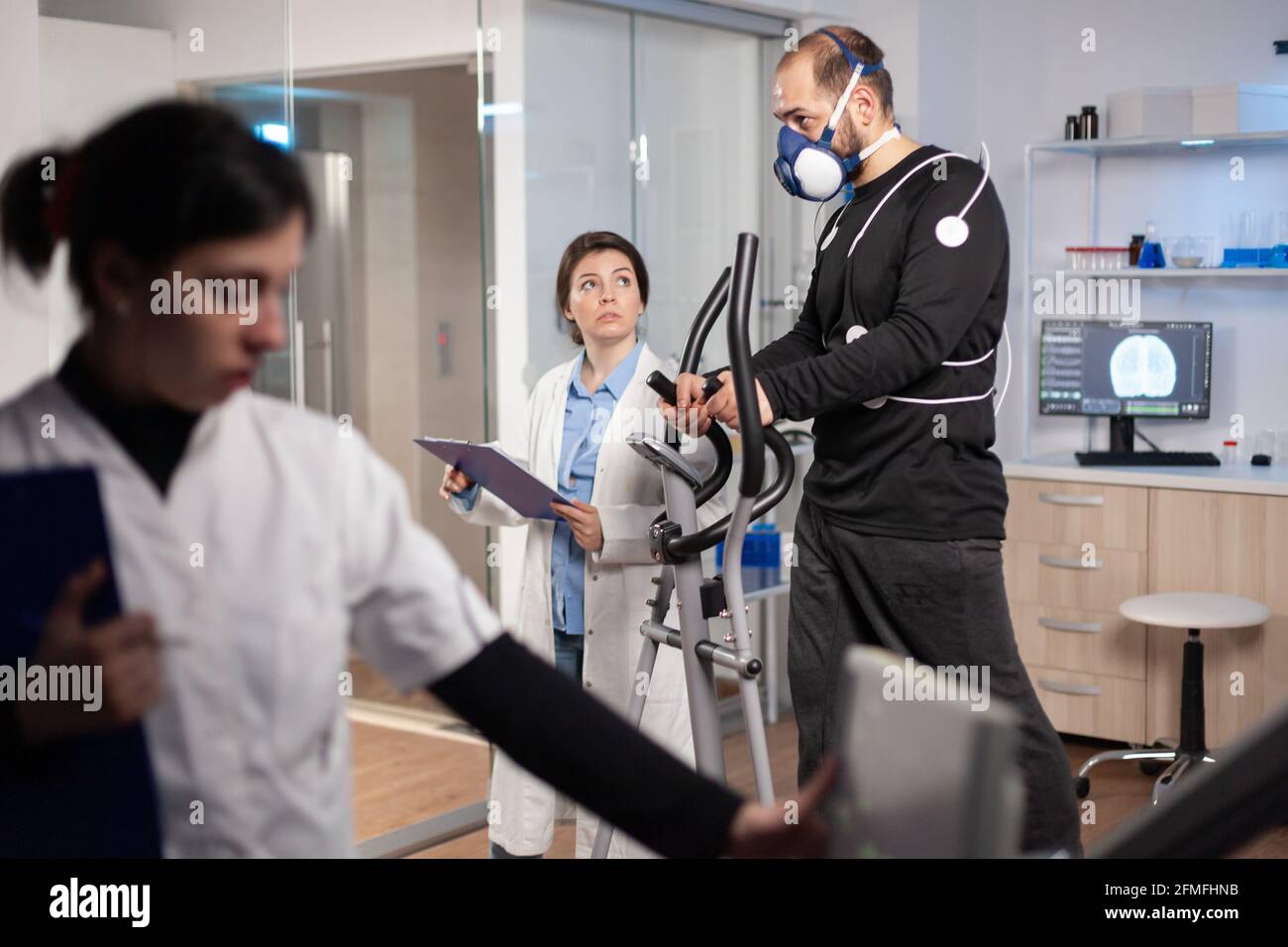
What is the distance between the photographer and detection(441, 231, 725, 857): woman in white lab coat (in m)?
2.35

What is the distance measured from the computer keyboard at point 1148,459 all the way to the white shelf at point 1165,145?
0.85m

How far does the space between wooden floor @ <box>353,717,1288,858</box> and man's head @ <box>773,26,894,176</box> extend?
1.53 metres

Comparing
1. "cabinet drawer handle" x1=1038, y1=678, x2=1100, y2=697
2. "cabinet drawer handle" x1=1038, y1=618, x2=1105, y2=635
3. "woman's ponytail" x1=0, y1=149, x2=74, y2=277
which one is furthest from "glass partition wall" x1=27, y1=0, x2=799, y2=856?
"woman's ponytail" x1=0, y1=149, x2=74, y2=277

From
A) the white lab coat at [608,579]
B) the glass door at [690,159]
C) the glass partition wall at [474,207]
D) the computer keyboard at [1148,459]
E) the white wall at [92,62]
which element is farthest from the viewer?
the computer keyboard at [1148,459]

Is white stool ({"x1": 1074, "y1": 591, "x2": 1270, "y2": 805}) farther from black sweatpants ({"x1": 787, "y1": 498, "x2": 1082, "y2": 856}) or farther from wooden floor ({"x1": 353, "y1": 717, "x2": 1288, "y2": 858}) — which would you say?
black sweatpants ({"x1": 787, "y1": 498, "x2": 1082, "y2": 856})

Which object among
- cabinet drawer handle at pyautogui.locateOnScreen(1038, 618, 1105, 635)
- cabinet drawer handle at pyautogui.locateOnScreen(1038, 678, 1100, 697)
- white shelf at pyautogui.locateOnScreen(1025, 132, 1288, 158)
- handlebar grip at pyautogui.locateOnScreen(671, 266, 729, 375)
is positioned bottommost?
cabinet drawer handle at pyautogui.locateOnScreen(1038, 678, 1100, 697)

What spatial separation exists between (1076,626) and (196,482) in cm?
331

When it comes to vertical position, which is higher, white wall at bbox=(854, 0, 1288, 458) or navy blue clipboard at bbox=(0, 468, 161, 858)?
white wall at bbox=(854, 0, 1288, 458)

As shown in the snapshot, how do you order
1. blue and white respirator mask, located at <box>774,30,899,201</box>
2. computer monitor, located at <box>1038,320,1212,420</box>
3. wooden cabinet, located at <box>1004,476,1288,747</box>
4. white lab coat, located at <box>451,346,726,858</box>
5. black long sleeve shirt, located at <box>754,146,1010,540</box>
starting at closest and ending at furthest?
black long sleeve shirt, located at <box>754,146,1010,540</box>
blue and white respirator mask, located at <box>774,30,899,201</box>
white lab coat, located at <box>451,346,726,858</box>
wooden cabinet, located at <box>1004,476,1288,747</box>
computer monitor, located at <box>1038,320,1212,420</box>

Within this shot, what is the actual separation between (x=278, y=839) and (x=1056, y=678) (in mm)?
3324

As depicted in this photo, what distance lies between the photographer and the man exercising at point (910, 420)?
6.15 feet

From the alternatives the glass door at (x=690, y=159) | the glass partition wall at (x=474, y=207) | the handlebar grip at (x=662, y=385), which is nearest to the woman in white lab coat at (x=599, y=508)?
the glass partition wall at (x=474, y=207)

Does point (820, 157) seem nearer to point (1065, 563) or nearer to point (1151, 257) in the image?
point (1065, 563)

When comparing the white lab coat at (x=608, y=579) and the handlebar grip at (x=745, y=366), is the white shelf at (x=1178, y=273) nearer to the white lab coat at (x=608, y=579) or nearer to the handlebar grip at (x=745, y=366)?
the white lab coat at (x=608, y=579)
